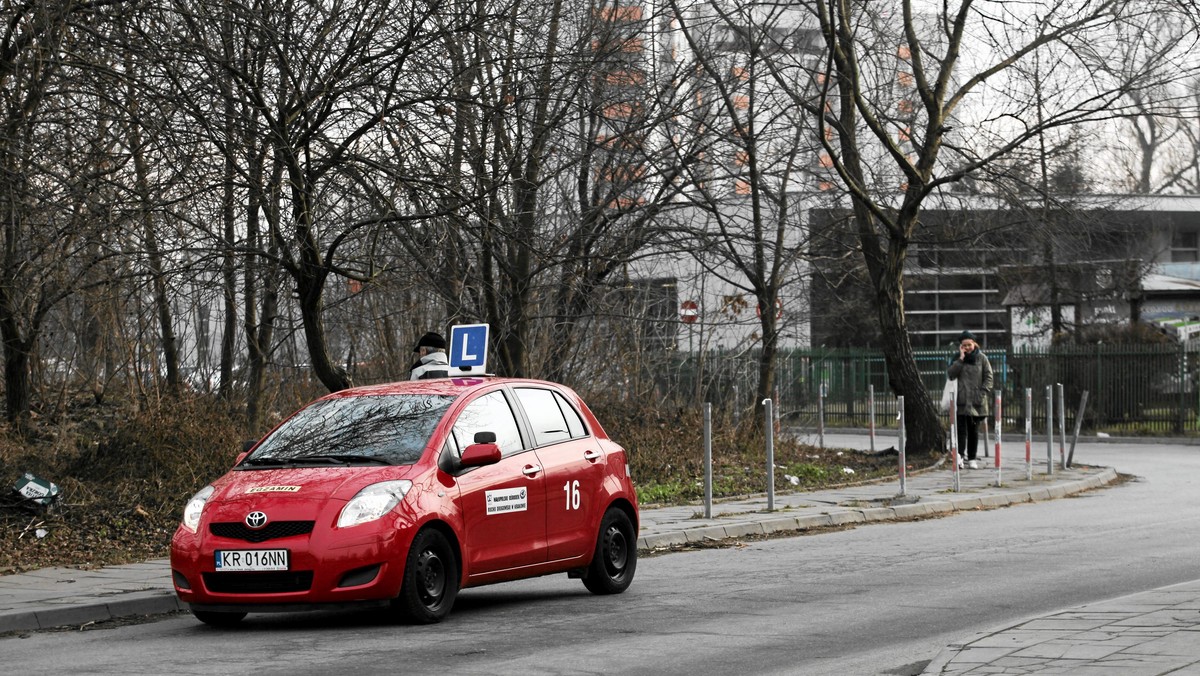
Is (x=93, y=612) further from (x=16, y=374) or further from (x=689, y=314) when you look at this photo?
(x=689, y=314)

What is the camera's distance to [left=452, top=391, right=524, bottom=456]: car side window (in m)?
10.3

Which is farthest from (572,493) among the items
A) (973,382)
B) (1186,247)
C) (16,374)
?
(1186,247)

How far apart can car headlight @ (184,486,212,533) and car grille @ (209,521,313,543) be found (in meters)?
0.30

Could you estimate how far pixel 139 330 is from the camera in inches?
713

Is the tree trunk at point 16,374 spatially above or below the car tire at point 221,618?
above

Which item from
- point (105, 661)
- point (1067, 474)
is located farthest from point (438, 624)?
point (1067, 474)

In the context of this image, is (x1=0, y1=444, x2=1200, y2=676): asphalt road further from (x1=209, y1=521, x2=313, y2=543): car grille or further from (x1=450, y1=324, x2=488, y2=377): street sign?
(x1=450, y1=324, x2=488, y2=377): street sign

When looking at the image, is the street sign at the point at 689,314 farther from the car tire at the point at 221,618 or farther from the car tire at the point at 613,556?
the car tire at the point at 221,618

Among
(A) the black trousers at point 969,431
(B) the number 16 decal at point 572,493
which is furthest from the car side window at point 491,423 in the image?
(A) the black trousers at point 969,431

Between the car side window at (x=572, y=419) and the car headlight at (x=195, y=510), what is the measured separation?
2.75 metres

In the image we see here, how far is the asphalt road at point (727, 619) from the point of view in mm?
7980

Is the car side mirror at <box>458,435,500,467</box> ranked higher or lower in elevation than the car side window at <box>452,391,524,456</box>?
lower

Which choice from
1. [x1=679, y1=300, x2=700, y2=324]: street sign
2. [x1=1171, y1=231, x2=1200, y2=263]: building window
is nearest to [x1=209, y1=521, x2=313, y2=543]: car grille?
[x1=679, y1=300, x2=700, y2=324]: street sign

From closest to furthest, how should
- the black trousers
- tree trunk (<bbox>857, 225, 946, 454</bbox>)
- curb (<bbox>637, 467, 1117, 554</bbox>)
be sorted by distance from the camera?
curb (<bbox>637, 467, 1117, 554</bbox>) → the black trousers → tree trunk (<bbox>857, 225, 946, 454</bbox>)
